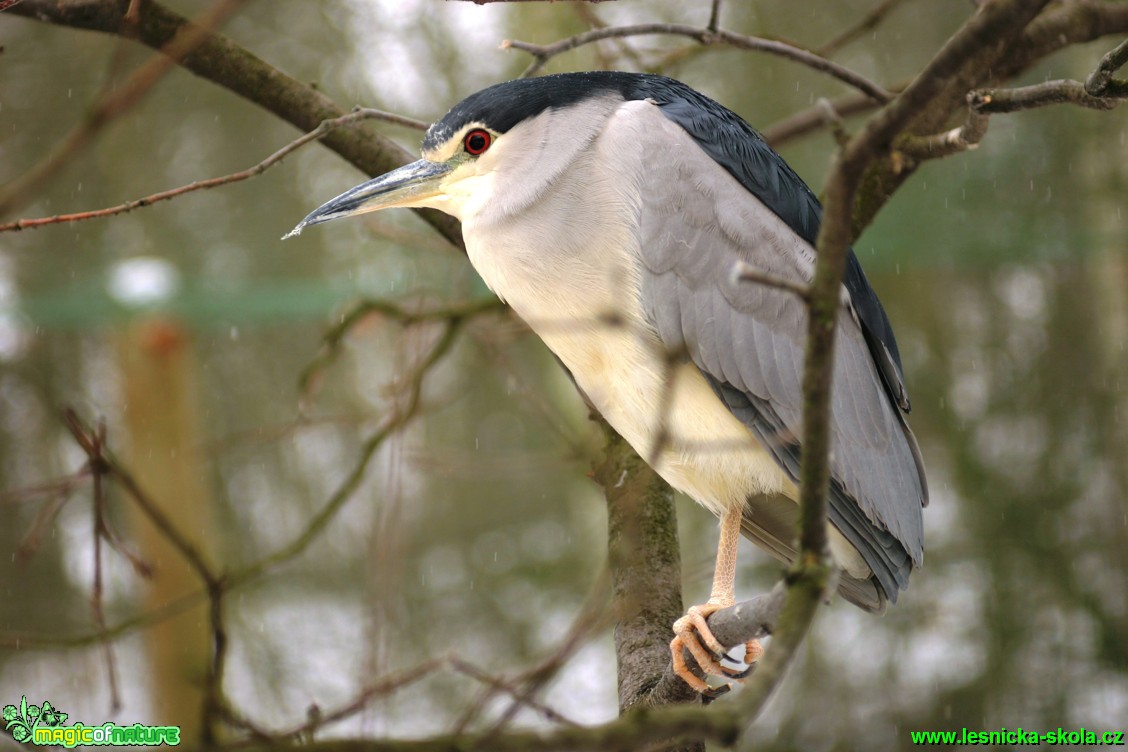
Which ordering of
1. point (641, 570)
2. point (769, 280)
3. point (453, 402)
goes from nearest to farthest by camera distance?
1. point (769, 280)
2. point (641, 570)
3. point (453, 402)

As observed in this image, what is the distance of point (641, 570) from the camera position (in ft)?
6.51

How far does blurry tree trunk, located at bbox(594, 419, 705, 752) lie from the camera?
182 cm

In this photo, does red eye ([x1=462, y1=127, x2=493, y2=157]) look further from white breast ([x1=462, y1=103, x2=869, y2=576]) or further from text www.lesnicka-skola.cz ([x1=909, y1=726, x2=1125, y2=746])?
text www.lesnicka-skola.cz ([x1=909, y1=726, x2=1125, y2=746])

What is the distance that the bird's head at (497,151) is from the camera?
6.05 feet

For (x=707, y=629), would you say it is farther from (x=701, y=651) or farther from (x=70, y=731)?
(x=70, y=731)

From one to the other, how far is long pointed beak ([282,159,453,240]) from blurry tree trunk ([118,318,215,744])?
5.77 feet

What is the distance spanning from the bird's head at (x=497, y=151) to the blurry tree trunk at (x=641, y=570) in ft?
1.71

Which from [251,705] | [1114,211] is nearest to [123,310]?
[251,705]

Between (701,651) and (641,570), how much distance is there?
381 millimetres

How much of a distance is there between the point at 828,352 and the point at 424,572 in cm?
368

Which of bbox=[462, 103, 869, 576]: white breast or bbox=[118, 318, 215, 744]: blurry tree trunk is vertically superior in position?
bbox=[118, 318, 215, 744]: blurry tree trunk

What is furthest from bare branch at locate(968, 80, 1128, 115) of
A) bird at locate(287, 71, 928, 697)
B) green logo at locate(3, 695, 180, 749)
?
green logo at locate(3, 695, 180, 749)

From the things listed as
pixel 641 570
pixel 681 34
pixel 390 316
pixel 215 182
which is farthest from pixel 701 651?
pixel 681 34

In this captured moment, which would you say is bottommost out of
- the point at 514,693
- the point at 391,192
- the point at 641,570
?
the point at 514,693
